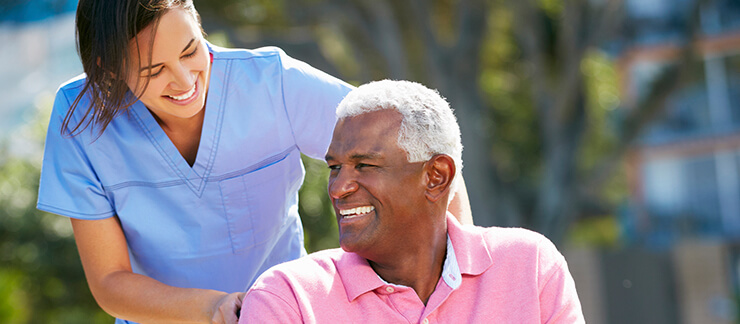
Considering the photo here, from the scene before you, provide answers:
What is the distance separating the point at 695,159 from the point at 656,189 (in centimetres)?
98

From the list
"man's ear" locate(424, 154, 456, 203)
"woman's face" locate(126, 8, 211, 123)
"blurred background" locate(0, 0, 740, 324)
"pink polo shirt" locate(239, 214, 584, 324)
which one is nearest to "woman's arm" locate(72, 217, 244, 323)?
"pink polo shirt" locate(239, 214, 584, 324)

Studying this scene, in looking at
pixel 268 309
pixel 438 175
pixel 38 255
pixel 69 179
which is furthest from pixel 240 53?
pixel 38 255

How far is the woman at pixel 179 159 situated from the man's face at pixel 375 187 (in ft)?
0.99

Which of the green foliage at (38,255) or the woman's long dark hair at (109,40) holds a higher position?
the woman's long dark hair at (109,40)

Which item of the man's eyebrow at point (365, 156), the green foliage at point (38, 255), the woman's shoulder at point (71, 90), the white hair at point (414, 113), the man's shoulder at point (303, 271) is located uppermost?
the woman's shoulder at point (71, 90)

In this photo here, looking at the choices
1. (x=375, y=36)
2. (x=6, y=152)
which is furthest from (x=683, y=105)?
(x=6, y=152)

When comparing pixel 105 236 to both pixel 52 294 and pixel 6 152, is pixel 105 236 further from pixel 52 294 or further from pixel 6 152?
pixel 6 152

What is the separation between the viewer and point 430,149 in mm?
1799

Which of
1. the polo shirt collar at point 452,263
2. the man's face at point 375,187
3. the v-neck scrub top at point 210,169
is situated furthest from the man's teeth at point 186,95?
the polo shirt collar at point 452,263

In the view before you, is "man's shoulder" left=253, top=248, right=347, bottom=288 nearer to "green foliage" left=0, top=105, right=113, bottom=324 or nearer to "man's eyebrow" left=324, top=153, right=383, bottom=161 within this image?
"man's eyebrow" left=324, top=153, right=383, bottom=161

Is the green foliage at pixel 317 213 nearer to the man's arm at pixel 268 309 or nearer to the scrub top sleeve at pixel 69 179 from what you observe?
the scrub top sleeve at pixel 69 179

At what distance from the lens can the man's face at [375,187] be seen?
177cm

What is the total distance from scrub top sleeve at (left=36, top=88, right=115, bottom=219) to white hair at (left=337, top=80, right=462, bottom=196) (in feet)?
1.99

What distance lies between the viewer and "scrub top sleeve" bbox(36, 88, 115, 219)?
1.96 meters
